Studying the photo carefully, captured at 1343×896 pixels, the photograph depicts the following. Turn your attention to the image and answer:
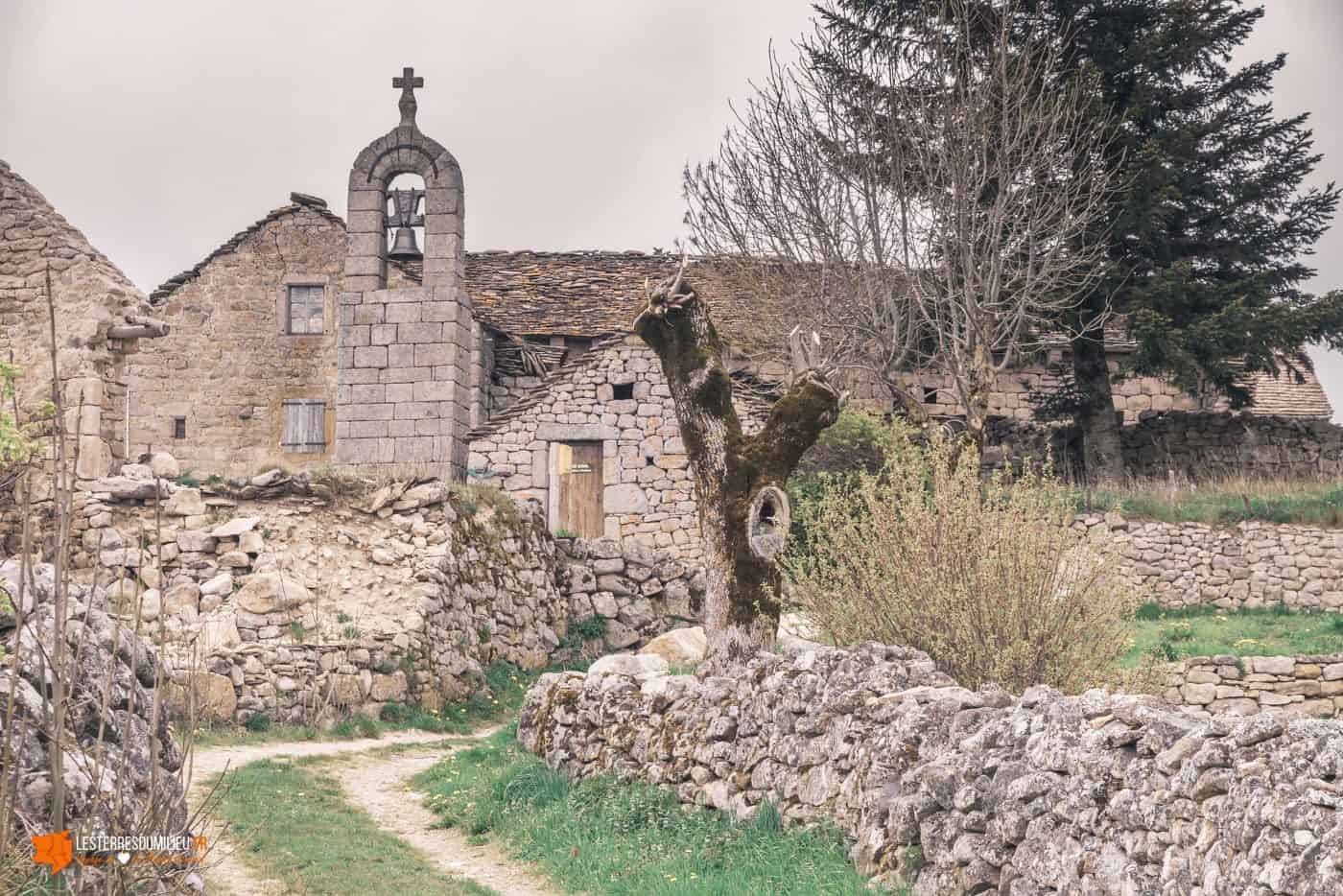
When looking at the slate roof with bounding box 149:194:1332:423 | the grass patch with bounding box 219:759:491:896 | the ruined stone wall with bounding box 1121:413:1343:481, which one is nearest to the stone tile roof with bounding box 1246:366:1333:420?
the slate roof with bounding box 149:194:1332:423

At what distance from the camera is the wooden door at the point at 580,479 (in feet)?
65.0

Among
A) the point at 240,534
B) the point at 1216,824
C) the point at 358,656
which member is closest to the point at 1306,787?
the point at 1216,824

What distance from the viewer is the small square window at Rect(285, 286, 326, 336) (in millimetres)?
24422

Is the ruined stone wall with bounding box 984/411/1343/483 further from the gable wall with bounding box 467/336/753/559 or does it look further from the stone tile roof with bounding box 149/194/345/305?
the stone tile roof with bounding box 149/194/345/305

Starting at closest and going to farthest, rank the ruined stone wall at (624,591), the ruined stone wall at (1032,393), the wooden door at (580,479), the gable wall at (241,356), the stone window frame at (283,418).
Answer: the ruined stone wall at (624,591) < the wooden door at (580,479) < the stone window frame at (283,418) < the gable wall at (241,356) < the ruined stone wall at (1032,393)

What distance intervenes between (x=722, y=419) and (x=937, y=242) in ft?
36.6

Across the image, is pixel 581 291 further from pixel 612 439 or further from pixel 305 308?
pixel 305 308

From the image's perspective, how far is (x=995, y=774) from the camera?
5.01 m

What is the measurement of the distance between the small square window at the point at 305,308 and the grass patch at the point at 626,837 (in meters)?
17.0

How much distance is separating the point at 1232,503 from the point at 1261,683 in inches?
270

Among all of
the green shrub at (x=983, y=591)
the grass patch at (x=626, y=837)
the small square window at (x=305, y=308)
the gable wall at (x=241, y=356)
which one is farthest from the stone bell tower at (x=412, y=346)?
the green shrub at (x=983, y=591)

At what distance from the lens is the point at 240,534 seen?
1337cm

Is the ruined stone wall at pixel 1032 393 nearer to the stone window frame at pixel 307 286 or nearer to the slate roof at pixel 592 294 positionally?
the slate roof at pixel 592 294

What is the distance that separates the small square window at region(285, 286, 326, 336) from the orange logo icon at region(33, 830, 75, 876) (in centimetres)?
2136
